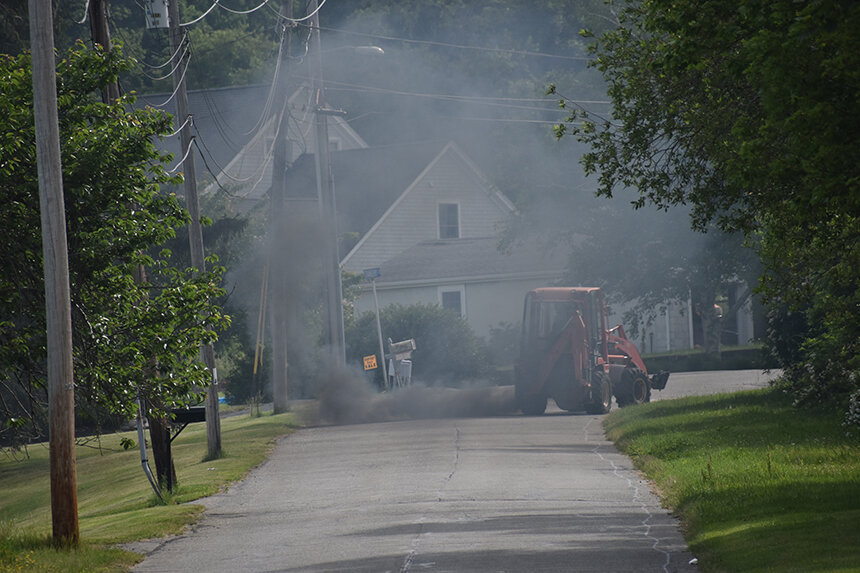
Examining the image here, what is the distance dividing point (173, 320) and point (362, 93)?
2210 inches

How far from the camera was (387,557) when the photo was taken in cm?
1223

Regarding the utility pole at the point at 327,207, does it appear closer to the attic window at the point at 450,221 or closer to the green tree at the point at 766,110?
the green tree at the point at 766,110

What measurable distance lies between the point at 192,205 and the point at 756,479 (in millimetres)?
12908

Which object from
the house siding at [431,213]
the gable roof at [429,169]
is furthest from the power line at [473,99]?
the house siding at [431,213]

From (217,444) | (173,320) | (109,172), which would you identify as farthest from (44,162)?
(217,444)

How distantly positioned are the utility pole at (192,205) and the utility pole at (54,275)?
29.9 ft

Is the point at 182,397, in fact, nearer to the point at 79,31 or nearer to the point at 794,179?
the point at 794,179

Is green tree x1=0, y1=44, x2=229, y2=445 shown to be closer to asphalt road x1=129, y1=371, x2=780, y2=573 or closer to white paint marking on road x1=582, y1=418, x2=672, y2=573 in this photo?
asphalt road x1=129, y1=371, x2=780, y2=573

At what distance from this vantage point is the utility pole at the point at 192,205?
23859 millimetres

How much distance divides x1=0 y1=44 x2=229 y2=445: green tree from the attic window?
1486 inches

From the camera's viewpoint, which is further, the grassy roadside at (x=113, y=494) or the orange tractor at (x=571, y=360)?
the orange tractor at (x=571, y=360)

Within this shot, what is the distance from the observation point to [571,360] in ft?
99.3

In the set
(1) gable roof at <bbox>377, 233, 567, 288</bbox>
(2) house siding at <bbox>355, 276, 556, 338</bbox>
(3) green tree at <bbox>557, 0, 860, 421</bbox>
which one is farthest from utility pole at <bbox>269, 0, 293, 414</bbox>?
(3) green tree at <bbox>557, 0, 860, 421</bbox>

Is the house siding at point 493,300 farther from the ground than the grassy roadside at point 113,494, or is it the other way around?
the house siding at point 493,300
